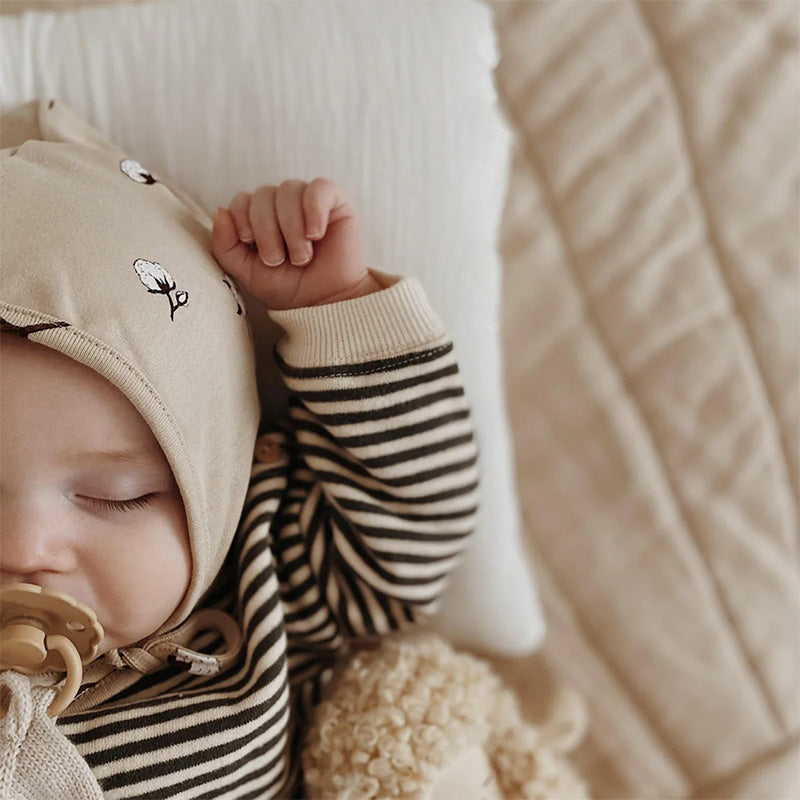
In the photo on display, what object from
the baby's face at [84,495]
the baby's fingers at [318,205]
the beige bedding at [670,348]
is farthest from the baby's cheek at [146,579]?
the beige bedding at [670,348]

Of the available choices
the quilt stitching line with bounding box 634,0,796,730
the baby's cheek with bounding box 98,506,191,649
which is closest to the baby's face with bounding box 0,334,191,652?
the baby's cheek with bounding box 98,506,191,649

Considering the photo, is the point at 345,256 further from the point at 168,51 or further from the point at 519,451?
the point at 519,451

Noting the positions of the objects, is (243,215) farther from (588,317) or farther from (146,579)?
(588,317)

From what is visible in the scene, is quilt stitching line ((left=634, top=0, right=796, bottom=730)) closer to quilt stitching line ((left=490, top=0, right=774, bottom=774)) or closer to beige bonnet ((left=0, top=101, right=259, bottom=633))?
quilt stitching line ((left=490, top=0, right=774, bottom=774))

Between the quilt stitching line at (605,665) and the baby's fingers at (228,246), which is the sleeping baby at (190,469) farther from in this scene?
the quilt stitching line at (605,665)

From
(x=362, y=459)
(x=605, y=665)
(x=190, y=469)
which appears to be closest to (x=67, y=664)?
(x=190, y=469)

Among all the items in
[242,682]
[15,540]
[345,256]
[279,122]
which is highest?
[279,122]

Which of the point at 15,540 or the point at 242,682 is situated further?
the point at 242,682

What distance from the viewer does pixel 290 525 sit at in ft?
2.56

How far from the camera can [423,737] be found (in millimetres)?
727

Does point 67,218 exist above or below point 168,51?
below

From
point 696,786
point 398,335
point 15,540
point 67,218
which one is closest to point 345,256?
point 398,335

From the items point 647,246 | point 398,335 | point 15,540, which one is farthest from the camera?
point 647,246

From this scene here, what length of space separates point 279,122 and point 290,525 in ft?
1.08
